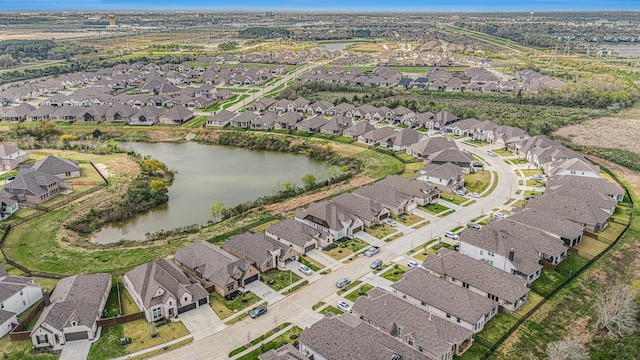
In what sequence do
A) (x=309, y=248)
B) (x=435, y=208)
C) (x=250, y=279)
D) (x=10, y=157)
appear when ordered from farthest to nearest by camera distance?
(x=10, y=157)
(x=435, y=208)
(x=309, y=248)
(x=250, y=279)

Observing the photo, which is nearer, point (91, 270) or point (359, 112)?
point (91, 270)

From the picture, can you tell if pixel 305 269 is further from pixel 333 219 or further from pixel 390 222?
pixel 390 222

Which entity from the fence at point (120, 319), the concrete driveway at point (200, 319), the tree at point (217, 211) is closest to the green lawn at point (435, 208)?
the tree at point (217, 211)

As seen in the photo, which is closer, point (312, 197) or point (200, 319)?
point (200, 319)

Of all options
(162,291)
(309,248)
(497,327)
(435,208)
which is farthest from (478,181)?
(162,291)

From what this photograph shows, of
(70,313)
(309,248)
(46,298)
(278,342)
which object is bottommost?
(309,248)

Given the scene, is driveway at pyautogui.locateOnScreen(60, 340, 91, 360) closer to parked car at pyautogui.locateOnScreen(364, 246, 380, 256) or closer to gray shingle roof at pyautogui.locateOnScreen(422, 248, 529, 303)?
parked car at pyautogui.locateOnScreen(364, 246, 380, 256)

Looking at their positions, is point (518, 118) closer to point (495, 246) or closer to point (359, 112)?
point (359, 112)

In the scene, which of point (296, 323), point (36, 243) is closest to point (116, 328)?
point (296, 323)
